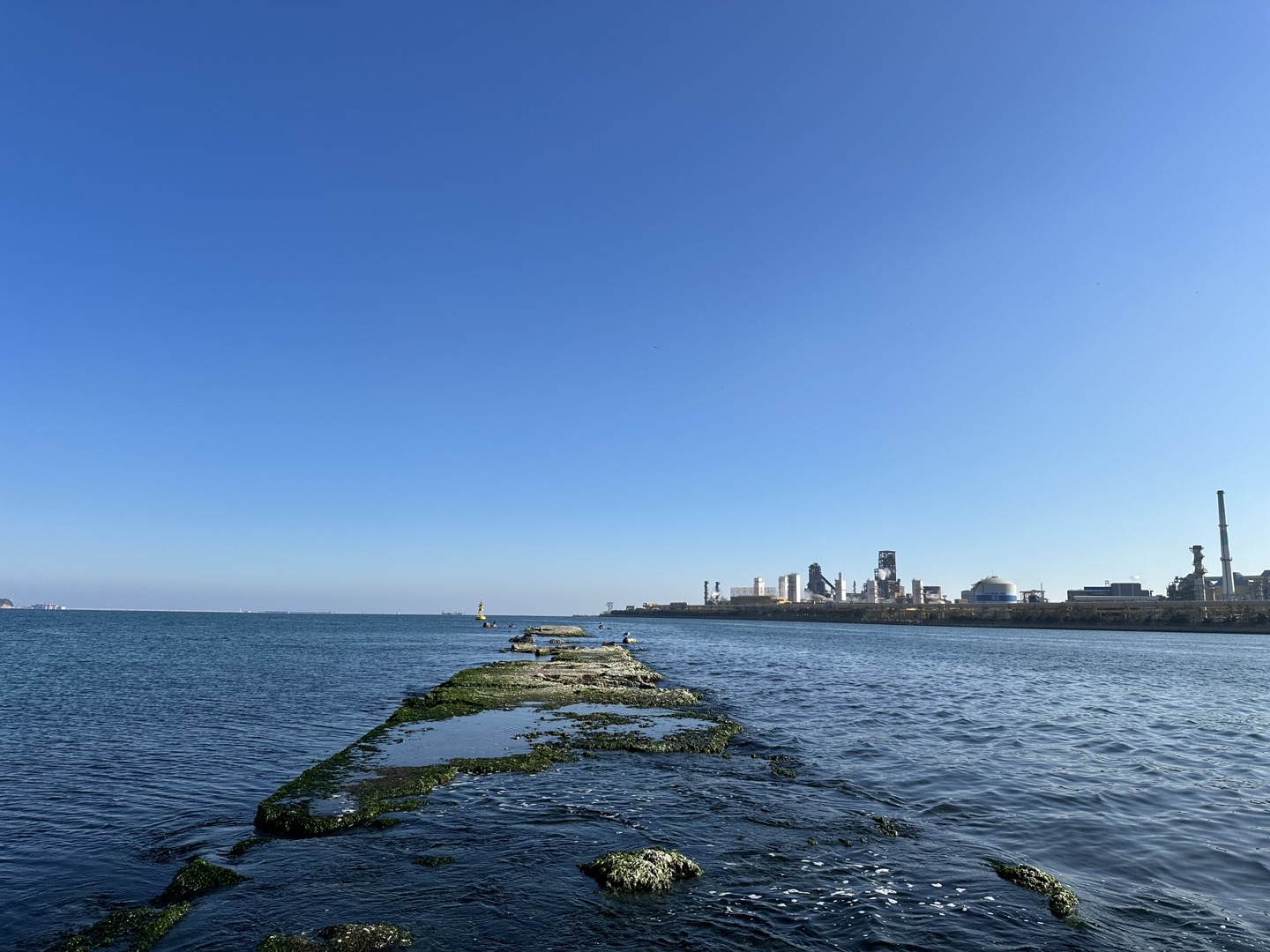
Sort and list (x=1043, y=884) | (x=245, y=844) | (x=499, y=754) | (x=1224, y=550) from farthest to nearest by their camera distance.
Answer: (x=1224, y=550), (x=499, y=754), (x=245, y=844), (x=1043, y=884)

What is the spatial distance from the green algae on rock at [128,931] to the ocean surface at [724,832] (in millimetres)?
399

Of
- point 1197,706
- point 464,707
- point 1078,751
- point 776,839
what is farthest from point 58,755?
point 1197,706

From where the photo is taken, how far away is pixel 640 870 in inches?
513

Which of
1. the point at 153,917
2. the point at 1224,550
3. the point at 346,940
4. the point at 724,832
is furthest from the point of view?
the point at 1224,550

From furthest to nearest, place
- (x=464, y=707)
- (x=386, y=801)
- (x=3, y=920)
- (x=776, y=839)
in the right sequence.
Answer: (x=464, y=707)
(x=386, y=801)
(x=776, y=839)
(x=3, y=920)

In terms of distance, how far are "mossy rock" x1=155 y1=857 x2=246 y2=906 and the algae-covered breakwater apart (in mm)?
2373

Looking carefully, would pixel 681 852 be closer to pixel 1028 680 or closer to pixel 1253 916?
pixel 1253 916

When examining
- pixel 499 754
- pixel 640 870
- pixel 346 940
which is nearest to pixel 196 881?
pixel 346 940

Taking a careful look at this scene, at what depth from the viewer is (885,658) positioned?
7819 centimetres

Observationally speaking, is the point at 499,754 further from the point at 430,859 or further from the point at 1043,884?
the point at 1043,884

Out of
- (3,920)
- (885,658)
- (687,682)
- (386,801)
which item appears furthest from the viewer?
(885,658)

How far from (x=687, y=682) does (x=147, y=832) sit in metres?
37.5

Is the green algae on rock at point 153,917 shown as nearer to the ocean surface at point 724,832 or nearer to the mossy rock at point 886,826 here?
the ocean surface at point 724,832

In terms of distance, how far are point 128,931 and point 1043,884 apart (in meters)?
15.6
